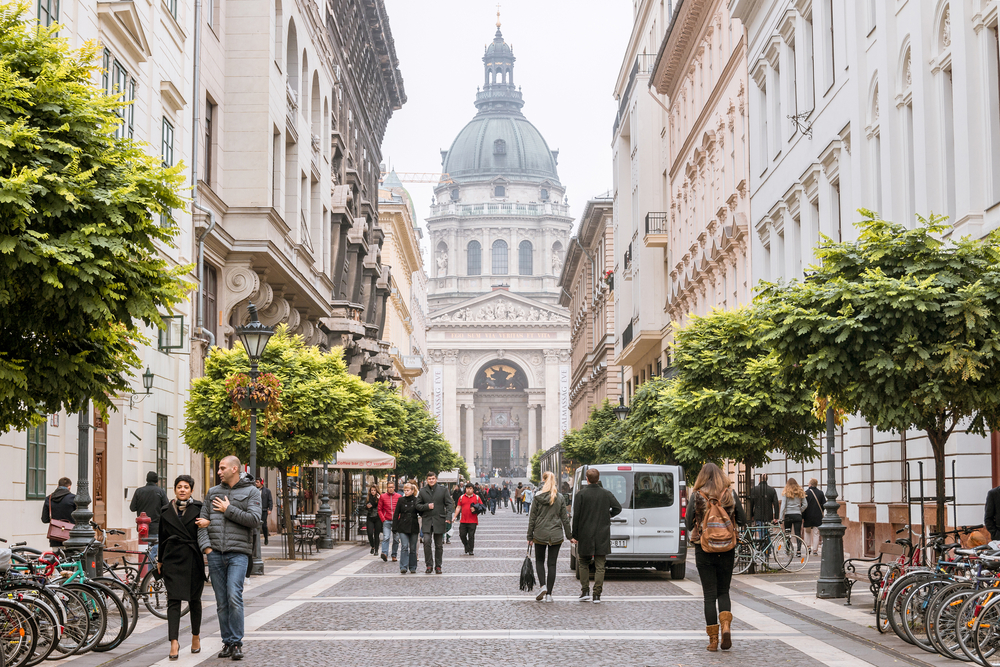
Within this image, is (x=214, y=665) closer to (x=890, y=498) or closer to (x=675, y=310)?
(x=890, y=498)

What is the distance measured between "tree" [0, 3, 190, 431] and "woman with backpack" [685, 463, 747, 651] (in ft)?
16.0

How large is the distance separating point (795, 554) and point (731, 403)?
2642 millimetres

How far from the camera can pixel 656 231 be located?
165ft

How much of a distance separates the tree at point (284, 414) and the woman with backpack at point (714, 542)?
13373 mm

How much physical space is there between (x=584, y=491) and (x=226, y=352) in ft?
37.7

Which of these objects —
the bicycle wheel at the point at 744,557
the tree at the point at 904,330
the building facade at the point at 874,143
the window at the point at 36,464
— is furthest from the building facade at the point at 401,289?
the tree at the point at 904,330

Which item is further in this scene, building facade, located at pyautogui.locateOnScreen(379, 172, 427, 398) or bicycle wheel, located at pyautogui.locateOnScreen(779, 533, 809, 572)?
building facade, located at pyautogui.locateOnScreen(379, 172, 427, 398)

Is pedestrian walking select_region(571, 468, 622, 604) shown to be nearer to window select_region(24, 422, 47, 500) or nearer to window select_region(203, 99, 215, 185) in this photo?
window select_region(24, 422, 47, 500)

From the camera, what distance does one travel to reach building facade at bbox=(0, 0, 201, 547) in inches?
702

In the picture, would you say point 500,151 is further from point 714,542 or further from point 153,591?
point 714,542

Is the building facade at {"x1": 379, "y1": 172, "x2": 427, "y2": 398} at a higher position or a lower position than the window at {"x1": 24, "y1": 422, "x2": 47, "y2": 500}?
Answer: higher

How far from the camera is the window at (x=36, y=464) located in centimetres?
→ 1777

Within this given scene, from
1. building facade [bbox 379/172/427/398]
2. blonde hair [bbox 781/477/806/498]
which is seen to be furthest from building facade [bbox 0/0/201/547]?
building facade [bbox 379/172/427/398]

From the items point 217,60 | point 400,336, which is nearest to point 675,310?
point 217,60
